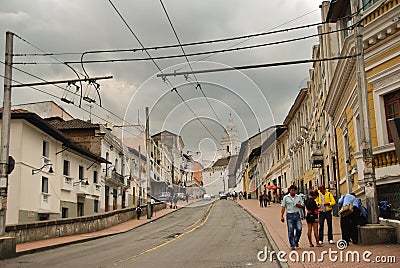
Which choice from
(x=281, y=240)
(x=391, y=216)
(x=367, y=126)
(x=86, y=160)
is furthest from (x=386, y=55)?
(x=86, y=160)

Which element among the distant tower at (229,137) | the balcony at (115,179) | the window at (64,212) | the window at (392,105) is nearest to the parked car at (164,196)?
the balcony at (115,179)

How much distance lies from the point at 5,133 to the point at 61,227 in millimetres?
10372

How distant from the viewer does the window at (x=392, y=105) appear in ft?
53.7

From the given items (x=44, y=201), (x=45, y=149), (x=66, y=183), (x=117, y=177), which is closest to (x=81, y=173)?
(x=66, y=183)

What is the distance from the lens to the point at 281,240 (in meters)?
17.5

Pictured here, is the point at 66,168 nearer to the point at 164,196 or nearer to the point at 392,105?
the point at 164,196

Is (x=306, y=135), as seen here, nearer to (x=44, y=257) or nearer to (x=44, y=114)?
(x=44, y=114)

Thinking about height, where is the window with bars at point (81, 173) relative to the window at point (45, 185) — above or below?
above

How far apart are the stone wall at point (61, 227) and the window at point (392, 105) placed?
47.2 ft

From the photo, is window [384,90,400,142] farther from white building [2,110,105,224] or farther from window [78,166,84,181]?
window [78,166,84,181]

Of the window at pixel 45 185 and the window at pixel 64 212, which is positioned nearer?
the window at pixel 45 185

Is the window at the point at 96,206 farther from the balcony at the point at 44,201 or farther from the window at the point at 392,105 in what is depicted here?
the window at the point at 392,105

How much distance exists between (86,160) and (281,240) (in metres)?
27.2

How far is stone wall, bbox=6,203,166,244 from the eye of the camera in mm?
21188
